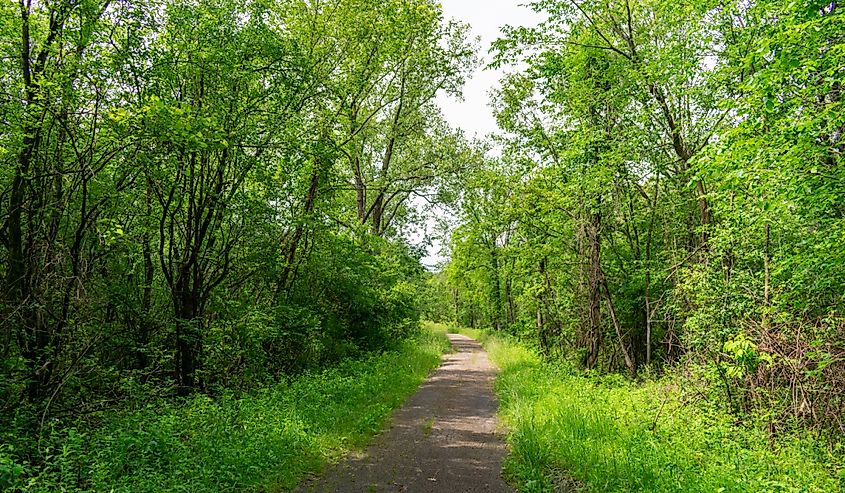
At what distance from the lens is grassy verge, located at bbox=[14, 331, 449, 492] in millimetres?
5800

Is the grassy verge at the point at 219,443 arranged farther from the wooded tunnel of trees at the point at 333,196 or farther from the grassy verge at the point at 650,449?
the grassy verge at the point at 650,449

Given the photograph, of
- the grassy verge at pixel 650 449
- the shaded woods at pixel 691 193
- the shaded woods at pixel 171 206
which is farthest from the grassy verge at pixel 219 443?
the shaded woods at pixel 691 193

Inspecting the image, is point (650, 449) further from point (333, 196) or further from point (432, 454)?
point (333, 196)

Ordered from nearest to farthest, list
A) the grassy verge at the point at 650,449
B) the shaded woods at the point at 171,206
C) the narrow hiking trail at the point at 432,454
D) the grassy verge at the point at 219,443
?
1. the grassy verge at the point at 219,443
2. the grassy verge at the point at 650,449
3. the narrow hiking trail at the point at 432,454
4. the shaded woods at the point at 171,206

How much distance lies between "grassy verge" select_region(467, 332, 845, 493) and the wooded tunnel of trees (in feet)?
2.59

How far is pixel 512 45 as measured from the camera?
13586 mm

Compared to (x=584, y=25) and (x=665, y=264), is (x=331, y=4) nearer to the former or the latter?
(x=584, y=25)

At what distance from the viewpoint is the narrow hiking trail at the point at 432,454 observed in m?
6.88

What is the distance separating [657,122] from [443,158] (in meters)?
11.4

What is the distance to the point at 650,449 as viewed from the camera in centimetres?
731

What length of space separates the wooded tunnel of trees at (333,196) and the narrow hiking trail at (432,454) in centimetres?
377

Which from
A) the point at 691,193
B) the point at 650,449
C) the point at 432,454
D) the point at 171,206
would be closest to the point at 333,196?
the point at 171,206

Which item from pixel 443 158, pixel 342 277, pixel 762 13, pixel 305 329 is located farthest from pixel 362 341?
pixel 762 13

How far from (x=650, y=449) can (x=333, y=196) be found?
1124 cm
